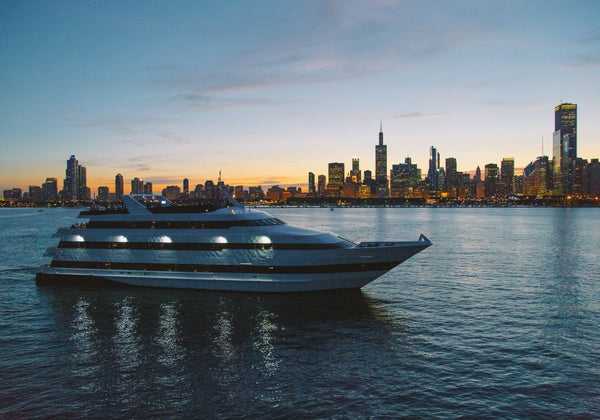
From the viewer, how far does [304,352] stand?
1980cm

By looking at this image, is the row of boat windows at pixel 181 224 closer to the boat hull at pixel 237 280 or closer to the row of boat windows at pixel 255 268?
the row of boat windows at pixel 255 268

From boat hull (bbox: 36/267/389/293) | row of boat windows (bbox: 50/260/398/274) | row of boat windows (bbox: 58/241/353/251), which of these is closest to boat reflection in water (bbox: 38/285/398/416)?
boat hull (bbox: 36/267/389/293)

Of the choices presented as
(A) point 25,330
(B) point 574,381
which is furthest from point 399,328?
(A) point 25,330

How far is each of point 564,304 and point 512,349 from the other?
38.7 ft

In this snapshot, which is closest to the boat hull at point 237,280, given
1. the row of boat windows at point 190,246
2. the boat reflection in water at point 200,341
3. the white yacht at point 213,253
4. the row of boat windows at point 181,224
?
the white yacht at point 213,253

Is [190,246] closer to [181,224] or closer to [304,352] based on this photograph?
[181,224]

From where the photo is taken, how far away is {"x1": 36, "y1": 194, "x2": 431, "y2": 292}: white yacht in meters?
28.3

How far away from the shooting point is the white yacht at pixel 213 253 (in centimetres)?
2834

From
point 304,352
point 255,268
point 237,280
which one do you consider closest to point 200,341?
point 304,352

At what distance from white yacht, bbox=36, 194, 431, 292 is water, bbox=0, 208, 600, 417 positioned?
1.23 meters

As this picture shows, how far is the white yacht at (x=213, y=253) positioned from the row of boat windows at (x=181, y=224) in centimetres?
7

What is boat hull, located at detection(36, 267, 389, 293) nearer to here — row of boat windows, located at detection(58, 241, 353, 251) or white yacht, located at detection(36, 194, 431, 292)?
white yacht, located at detection(36, 194, 431, 292)

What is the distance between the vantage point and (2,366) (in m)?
18.5

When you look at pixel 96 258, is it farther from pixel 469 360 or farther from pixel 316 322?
pixel 469 360
